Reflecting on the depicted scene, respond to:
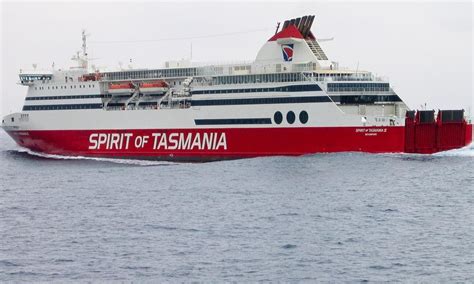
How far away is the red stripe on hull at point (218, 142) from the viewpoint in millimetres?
55188

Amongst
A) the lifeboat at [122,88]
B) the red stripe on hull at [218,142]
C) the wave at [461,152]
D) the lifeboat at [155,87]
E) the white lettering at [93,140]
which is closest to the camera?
the red stripe on hull at [218,142]

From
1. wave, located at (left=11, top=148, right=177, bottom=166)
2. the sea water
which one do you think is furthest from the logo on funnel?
wave, located at (left=11, top=148, right=177, bottom=166)

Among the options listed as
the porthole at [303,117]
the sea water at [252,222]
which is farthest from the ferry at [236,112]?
the sea water at [252,222]

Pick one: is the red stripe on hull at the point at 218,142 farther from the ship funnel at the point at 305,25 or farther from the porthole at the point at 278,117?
the ship funnel at the point at 305,25

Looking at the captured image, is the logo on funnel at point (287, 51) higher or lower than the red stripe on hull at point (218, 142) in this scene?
higher

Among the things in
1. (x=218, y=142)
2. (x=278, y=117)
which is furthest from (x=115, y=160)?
(x=278, y=117)

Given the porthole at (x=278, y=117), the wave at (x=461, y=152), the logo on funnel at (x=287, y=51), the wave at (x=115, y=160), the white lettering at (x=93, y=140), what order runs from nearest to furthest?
the wave at (x=461, y=152)
the porthole at (x=278, y=117)
the logo on funnel at (x=287, y=51)
the wave at (x=115, y=160)
the white lettering at (x=93, y=140)

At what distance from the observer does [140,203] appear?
134 ft

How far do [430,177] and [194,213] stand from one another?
17969 mm

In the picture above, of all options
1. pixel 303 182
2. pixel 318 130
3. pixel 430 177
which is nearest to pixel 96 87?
pixel 318 130

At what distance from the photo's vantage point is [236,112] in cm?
5988

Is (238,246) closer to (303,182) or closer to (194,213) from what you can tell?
(194,213)

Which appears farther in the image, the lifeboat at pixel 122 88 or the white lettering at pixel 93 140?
the lifeboat at pixel 122 88

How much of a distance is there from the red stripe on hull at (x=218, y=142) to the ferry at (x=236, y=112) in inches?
3.1
